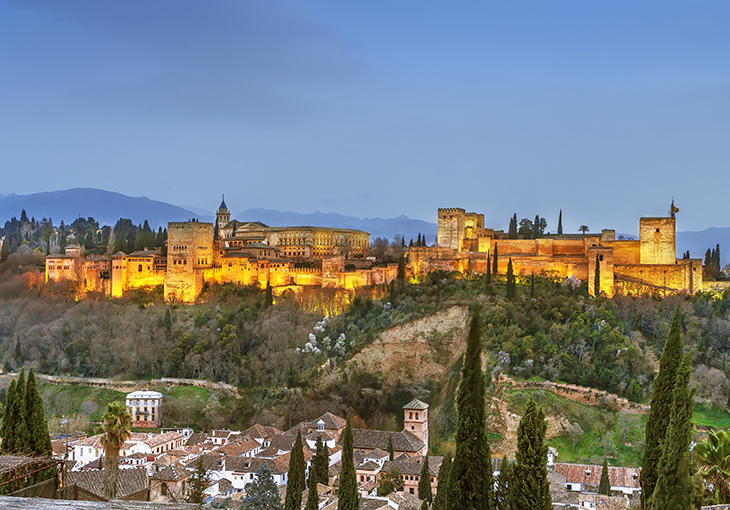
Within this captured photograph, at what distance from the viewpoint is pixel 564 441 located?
35.1 metres

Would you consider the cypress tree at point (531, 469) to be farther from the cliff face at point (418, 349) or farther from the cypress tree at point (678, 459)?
the cliff face at point (418, 349)

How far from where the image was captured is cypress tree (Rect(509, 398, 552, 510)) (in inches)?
524

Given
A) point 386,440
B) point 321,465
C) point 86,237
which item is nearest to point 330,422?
point 386,440

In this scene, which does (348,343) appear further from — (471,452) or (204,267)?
(471,452)

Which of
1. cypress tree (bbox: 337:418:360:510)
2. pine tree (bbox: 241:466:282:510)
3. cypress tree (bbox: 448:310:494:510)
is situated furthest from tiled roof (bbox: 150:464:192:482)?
cypress tree (bbox: 448:310:494:510)

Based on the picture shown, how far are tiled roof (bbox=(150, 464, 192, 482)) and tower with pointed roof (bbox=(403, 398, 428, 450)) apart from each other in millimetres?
10777

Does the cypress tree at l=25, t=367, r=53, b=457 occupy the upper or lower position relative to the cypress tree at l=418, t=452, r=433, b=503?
upper

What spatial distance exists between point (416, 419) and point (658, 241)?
70.9ft

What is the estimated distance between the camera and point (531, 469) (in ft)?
43.7

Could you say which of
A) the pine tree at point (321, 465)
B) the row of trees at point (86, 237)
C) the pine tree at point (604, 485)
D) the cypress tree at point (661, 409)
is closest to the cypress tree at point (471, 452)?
the cypress tree at point (661, 409)

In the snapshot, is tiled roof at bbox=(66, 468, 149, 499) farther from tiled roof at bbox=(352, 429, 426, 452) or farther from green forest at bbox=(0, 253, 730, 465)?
green forest at bbox=(0, 253, 730, 465)

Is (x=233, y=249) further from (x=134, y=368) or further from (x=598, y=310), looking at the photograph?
(x=598, y=310)

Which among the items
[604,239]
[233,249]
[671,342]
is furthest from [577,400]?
[233,249]

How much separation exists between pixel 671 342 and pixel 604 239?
3838 centimetres
